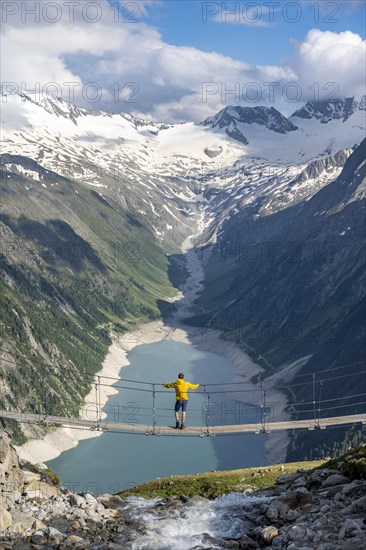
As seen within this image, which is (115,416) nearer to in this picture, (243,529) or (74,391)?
(74,391)

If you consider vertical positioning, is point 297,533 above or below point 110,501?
below

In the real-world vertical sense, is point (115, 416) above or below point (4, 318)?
below

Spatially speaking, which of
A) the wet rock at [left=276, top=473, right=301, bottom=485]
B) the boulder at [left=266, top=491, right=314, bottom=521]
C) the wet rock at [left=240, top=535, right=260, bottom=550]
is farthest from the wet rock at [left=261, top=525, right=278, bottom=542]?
the wet rock at [left=276, top=473, right=301, bottom=485]

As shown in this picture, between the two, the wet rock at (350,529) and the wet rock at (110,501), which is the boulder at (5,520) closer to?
the wet rock at (110,501)

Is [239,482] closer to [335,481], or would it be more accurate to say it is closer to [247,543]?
[335,481]

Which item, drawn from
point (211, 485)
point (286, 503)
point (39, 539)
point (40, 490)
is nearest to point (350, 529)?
point (286, 503)

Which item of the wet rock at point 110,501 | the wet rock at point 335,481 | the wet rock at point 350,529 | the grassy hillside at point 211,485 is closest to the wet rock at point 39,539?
the wet rock at point 110,501

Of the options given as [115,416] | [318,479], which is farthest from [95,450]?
[318,479]

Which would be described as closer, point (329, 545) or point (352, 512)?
point (329, 545)
